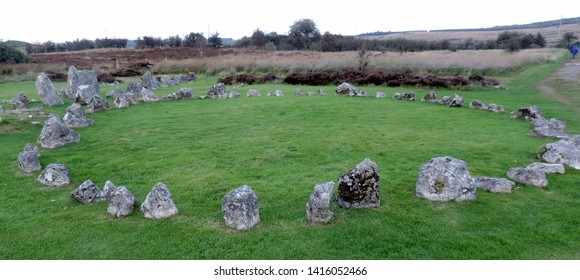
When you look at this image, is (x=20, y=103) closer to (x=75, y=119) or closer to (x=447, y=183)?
(x=75, y=119)

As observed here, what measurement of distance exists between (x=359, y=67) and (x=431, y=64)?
19.2 ft

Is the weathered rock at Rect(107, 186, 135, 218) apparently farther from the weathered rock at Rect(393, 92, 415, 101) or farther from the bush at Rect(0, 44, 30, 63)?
the bush at Rect(0, 44, 30, 63)

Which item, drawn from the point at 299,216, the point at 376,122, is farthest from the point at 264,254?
the point at 376,122

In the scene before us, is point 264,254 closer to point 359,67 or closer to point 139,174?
point 139,174

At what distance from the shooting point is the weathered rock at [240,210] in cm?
584

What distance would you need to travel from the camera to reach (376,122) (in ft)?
44.3

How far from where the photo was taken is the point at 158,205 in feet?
20.6

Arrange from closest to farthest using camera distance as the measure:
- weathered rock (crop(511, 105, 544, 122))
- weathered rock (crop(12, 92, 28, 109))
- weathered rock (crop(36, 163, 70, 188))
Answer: weathered rock (crop(36, 163, 70, 188)) < weathered rock (crop(511, 105, 544, 122)) < weathered rock (crop(12, 92, 28, 109))

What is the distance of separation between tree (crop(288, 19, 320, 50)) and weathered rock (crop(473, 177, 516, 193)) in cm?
6326

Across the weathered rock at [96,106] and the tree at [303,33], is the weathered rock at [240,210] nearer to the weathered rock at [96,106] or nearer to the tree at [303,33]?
the weathered rock at [96,106]

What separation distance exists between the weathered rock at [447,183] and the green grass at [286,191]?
0.68ft

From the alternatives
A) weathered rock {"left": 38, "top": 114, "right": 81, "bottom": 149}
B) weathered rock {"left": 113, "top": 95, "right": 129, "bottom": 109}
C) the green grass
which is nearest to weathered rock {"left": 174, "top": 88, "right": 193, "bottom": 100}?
weathered rock {"left": 113, "top": 95, "right": 129, "bottom": 109}

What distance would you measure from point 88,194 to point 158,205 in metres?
1.63

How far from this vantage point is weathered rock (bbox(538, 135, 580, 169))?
27.6 feet
